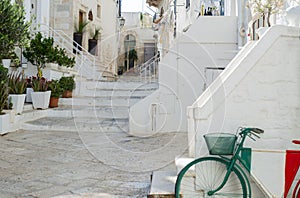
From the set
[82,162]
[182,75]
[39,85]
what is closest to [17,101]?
[39,85]

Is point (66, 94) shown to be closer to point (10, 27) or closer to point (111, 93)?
point (111, 93)

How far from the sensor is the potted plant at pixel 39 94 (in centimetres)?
784

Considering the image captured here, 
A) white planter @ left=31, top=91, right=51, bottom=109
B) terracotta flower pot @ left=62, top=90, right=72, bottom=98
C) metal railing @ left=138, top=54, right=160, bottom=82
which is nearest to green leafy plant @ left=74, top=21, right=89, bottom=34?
metal railing @ left=138, top=54, right=160, bottom=82

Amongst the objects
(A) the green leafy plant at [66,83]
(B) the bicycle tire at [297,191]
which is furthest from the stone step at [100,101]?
(B) the bicycle tire at [297,191]

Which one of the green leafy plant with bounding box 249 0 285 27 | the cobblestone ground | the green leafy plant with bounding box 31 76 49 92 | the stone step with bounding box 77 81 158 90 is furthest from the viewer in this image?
the stone step with bounding box 77 81 158 90

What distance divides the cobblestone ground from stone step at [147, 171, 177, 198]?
193 millimetres

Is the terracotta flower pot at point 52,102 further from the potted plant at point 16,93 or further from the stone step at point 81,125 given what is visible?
the potted plant at point 16,93

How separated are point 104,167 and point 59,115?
4.50 m

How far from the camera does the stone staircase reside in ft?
22.3

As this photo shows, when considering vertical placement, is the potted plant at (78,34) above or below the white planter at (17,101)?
above

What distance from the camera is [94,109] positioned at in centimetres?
809

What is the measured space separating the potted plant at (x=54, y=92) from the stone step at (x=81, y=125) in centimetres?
124

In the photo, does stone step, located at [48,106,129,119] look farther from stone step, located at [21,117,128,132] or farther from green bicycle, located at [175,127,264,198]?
green bicycle, located at [175,127,264,198]

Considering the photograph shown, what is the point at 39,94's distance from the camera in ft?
25.7
